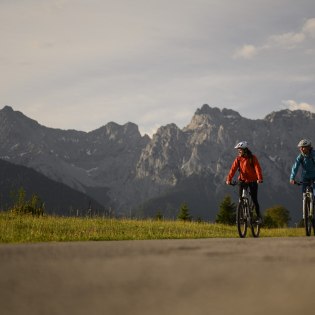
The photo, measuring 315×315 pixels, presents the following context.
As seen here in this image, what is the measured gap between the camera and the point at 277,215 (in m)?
110

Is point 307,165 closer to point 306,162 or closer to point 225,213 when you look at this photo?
point 306,162

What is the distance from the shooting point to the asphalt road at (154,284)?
2.37m

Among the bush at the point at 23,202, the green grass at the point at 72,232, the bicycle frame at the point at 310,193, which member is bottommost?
the green grass at the point at 72,232

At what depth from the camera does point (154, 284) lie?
3.18m

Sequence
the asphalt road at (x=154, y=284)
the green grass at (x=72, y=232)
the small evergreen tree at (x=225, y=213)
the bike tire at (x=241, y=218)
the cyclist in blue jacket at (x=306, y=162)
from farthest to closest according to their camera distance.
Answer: the small evergreen tree at (x=225, y=213) → the cyclist in blue jacket at (x=306, y=162) → the bike tire at (x=241, y=218) → the green grass at (x=72, y=232) → the asphalt road at (x=154, y=284)

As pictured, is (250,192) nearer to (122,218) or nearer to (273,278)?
(122,218)

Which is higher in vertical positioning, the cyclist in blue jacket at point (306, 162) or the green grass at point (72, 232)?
the cyclist in blue jacket at point (306, 162)

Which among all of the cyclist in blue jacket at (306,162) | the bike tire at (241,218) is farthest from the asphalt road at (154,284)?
the cyclist in blue jacket at (306,162)

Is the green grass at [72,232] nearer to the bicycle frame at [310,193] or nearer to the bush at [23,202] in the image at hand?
the bush at [23,202]

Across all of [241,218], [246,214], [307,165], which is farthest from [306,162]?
[241,218]

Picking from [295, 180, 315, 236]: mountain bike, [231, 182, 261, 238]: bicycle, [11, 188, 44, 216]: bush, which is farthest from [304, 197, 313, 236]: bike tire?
[11, 188, 44, 216]: bush

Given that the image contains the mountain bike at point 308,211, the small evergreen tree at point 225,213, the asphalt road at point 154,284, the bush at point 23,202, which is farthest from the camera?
the small evergreen tree at point 225,213

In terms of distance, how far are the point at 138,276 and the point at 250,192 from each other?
37.1 ft

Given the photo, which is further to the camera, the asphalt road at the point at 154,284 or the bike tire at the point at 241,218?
the bike tire at the point at 241,218
